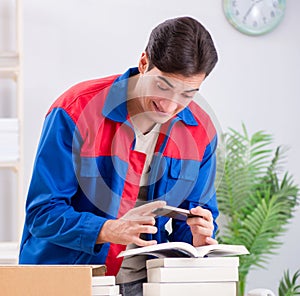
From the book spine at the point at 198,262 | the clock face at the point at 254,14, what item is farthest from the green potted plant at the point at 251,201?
the book spine at the point at 198,262

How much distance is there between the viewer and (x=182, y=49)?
1295 mm

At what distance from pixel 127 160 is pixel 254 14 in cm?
228

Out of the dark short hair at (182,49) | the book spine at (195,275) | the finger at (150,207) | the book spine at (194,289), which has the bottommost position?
the book spine at (194,289)

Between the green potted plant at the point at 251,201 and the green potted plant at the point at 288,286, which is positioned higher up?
the green potted plant at the point at 251,201

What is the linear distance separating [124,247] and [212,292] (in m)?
0.29

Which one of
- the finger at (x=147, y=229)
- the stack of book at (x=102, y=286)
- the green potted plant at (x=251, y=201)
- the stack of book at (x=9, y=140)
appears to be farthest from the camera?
the green potted plant at (x=251, y=201)

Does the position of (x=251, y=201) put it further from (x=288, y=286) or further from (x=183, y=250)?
(x=183, y=250)

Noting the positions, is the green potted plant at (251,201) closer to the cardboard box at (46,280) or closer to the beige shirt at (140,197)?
the beige shirt at (140,197)

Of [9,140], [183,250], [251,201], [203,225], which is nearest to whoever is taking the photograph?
[183,250]

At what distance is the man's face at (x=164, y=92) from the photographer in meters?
1.29

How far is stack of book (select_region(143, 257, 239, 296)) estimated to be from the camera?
1.19 meters

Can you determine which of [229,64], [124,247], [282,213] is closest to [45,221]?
[124,247]

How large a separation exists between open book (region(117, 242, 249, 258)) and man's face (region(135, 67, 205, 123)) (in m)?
0.25

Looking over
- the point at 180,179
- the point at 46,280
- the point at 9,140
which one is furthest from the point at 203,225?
the point at 9,140
